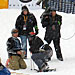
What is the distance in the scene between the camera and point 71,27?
14.7 metres

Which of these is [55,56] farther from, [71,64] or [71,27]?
[71,27]

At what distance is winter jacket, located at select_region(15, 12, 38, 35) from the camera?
10.2 m

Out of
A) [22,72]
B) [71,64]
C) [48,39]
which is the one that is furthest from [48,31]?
[22,72]

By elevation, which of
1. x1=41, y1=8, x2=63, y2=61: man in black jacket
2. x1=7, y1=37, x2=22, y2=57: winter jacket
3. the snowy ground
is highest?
x1=41, y1=8, x2=63, y2=61: man in black jacket

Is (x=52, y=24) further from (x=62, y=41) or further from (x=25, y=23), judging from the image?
(x=62, y=41)

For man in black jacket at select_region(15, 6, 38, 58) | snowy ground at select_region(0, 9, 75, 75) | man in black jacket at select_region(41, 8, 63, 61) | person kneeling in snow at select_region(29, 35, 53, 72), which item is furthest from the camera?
man in black jacket at select_region(15, 6, 38, 58)

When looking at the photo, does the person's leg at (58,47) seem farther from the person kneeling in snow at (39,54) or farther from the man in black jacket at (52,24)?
the person kneeling in snow at (39,54)

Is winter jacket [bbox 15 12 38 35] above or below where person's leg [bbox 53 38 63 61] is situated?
above

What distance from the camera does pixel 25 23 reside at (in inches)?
405

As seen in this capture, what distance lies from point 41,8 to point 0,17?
5.98ft

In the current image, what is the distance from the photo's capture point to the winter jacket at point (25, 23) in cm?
1021

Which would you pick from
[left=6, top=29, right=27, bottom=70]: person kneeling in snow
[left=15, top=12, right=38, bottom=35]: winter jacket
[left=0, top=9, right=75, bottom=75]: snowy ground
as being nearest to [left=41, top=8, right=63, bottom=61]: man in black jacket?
[left=15, top=12, right=38, bottom=35]: winter jacket

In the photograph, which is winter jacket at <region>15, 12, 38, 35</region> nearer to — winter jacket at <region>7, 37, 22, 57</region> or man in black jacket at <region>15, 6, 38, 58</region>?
man in black jacket at <region>15, 6, 38, 58</region>

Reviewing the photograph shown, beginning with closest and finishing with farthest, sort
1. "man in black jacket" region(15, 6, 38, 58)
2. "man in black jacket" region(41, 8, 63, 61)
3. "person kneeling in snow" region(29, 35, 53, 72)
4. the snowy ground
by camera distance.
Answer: "person kneeling in snow" region(29, 35, 53, 72) → the snowy ground → "man in black jacket" region(41, 8, 63, 61) → "man in black jacket" region(15, 6, 38, 58)
